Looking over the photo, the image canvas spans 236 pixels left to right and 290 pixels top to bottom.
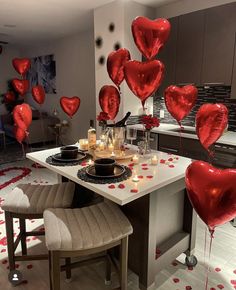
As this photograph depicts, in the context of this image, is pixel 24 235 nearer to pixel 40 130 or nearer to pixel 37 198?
pixel 37 198

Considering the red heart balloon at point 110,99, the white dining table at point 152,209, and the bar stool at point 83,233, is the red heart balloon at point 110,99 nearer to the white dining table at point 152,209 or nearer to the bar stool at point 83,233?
the white dining table at point 152,209

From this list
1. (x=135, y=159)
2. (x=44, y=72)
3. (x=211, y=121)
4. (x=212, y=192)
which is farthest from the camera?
(x=44, y=72)

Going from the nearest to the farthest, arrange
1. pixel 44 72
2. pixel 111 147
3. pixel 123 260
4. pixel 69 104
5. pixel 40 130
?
pixel 123 260
pixel 111 147
pixel 69 104
pixel 40 130
pixel 44 72

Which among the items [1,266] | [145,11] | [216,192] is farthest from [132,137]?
[145,11]

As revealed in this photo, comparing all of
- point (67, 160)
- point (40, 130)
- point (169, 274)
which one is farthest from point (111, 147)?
point (40, 130)

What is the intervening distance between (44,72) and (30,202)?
5395 millimetres

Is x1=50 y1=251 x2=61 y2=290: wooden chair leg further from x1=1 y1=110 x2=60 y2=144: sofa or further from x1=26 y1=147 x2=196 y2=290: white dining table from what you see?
x1=1 y1=110 x2=60 y2=144: sofa

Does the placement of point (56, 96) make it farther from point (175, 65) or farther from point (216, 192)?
point (216, 192)

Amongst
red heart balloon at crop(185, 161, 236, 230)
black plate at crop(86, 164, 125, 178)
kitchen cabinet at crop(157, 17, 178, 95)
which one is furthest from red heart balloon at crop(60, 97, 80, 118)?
red heart balloon at crop(185, 161, 236, 230)

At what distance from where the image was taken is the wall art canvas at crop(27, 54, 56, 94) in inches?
239

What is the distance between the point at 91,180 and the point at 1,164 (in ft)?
11.8

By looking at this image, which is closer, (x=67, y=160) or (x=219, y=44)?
(x=67, y=160)

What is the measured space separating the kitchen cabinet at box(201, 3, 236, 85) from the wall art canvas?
13.5 feet

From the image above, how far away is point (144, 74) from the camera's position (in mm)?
1833
